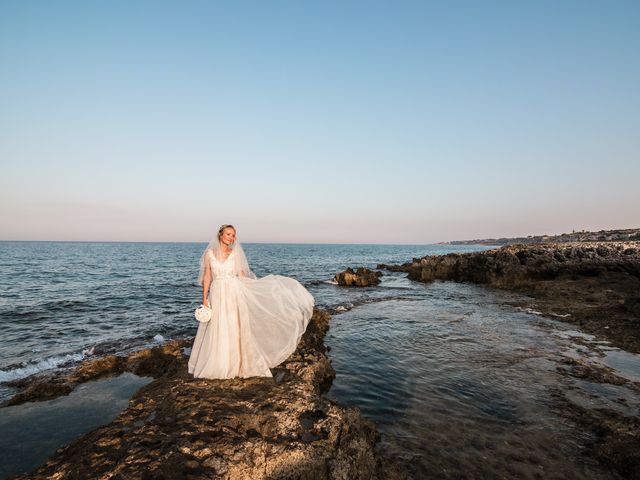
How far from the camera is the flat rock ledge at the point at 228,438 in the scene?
352 centimetres

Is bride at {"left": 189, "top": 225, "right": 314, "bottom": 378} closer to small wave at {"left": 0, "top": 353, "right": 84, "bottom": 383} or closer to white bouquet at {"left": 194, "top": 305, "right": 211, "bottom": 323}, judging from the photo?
white bouquet at {"left": 194, "top": 305, "right": 211, "bottom": 323}

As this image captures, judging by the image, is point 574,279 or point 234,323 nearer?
point 234,323

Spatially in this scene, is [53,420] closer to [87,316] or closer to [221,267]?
[221,267]

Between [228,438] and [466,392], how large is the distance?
5192mm

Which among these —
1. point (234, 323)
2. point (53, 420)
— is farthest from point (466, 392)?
point (53, 420)

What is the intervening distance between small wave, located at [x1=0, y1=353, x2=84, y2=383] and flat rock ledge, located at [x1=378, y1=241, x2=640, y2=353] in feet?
55.6

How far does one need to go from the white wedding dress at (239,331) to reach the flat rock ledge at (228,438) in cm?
28

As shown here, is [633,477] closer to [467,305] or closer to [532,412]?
[532,412]

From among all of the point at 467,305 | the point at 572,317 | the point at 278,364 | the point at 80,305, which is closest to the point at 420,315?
the point at 467,305

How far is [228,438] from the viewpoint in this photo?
4.02 meters

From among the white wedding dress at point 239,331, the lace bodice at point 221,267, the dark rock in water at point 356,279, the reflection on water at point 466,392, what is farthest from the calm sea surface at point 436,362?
the dark rock in water at point 356,279

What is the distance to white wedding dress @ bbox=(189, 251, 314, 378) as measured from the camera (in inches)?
230

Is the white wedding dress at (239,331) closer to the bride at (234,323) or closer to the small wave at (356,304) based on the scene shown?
the bride at (234,323)

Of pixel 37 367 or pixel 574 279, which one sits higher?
pixel 574 279
